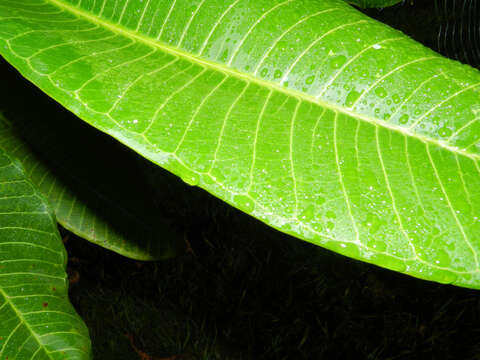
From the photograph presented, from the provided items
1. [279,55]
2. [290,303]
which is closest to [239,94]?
[279,55]

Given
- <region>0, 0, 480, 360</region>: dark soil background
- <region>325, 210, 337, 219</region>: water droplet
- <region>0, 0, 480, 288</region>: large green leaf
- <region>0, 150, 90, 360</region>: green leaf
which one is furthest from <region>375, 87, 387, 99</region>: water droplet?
<region>0, 0, 480, 360</region>: dark soil background

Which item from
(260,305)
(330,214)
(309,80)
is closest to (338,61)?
(309,80)

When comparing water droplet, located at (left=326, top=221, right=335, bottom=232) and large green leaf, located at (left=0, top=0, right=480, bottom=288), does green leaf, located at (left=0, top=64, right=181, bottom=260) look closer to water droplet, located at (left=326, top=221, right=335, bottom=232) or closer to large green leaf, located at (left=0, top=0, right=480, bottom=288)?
large green leaf, located at (left=0, top=0, right=480, bottom=288)

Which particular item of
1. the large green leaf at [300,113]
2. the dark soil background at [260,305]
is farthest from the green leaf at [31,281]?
the dark soil background at [260,305]

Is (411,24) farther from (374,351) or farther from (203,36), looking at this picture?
(203,36)

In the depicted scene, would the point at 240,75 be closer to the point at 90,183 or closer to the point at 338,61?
the point at 338,61
